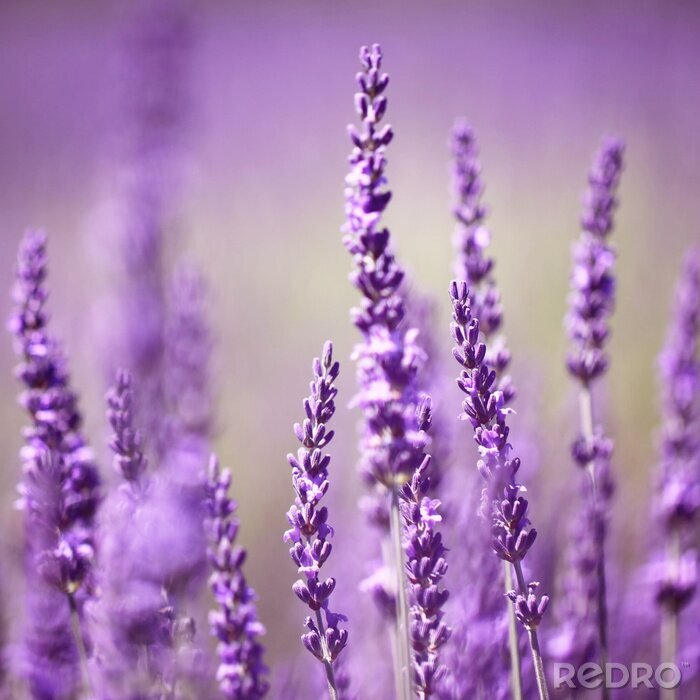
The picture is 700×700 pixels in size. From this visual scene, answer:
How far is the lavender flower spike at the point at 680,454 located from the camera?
107 centimetres

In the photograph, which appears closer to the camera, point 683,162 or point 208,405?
point 208,405

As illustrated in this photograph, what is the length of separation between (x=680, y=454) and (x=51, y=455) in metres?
0.87

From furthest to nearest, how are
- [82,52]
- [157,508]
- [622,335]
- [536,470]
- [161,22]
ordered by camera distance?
[82,52]
[622,335]
[161,22]
[536,470]
[157,508]

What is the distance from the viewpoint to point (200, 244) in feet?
11.6

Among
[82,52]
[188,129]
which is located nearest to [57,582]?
[188,129]

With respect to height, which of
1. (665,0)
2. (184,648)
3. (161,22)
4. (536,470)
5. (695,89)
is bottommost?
(184,648)

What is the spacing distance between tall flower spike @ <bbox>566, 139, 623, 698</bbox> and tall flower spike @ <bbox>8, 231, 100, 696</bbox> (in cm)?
61

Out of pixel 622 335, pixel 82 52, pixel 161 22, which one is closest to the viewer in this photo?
pixel 161 22

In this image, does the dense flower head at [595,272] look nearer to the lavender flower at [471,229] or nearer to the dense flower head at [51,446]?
the lavender flower at [471,229]

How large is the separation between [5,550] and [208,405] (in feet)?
1.38

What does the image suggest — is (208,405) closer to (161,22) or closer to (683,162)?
(161,22)

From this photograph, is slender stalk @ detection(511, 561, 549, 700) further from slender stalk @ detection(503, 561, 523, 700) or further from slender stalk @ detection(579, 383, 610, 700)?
slender stalk @ detection(579, 383, 610, 700)

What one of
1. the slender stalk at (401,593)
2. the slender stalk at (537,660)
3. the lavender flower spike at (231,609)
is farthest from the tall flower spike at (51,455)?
the slender stalk at (537,660)

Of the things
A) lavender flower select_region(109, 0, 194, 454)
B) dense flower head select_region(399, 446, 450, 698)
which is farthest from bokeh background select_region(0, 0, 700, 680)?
dense flower head select_region(399, 446, 450, 698)
